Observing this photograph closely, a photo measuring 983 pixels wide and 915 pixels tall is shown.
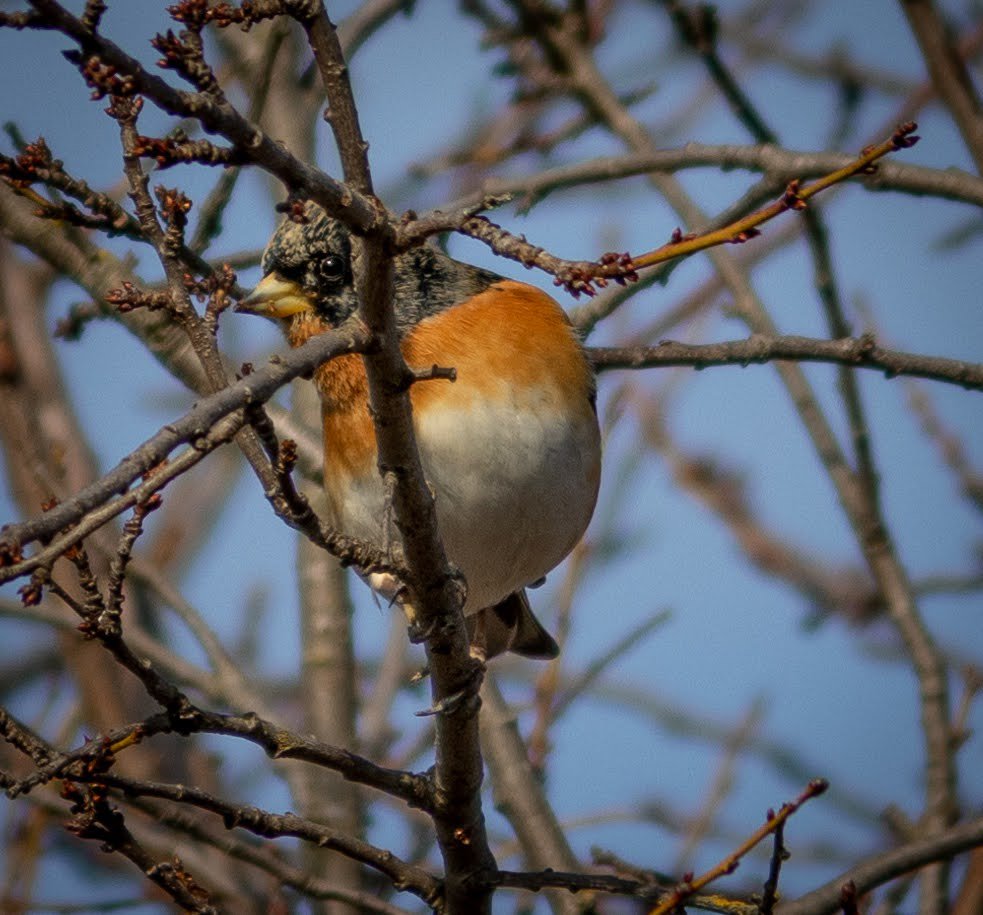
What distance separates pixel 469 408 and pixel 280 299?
0.67 m

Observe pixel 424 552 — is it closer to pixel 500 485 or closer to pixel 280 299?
pixel 500 485

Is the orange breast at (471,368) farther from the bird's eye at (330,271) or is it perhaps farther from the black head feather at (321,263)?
the bird's eye at (330,271)

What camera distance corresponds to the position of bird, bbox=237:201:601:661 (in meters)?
3.43

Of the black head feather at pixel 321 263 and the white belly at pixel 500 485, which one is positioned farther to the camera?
the black head feather at pixel 321 263

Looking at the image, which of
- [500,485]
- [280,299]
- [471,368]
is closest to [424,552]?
[500,485]

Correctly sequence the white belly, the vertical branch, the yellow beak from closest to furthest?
the vertical branch < the white belly < the yellow beak

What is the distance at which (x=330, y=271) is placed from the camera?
3.71 meters

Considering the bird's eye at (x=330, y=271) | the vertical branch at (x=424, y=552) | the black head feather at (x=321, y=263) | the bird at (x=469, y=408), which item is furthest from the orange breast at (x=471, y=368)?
the vertical branch at (x=424, y=552)

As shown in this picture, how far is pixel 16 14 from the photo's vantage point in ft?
5.15

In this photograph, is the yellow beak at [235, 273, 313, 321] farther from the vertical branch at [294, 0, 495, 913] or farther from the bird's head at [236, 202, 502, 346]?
the vertical branch at [294, 0, 495, 913]

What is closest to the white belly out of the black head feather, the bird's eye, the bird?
the bird

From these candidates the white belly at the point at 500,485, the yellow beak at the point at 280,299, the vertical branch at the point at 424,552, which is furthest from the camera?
the yellow beak at the point at 280,299

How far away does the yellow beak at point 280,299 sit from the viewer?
368 centimetres

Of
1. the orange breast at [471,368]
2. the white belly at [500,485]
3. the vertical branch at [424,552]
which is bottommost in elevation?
the vertical branch at [424,552]
